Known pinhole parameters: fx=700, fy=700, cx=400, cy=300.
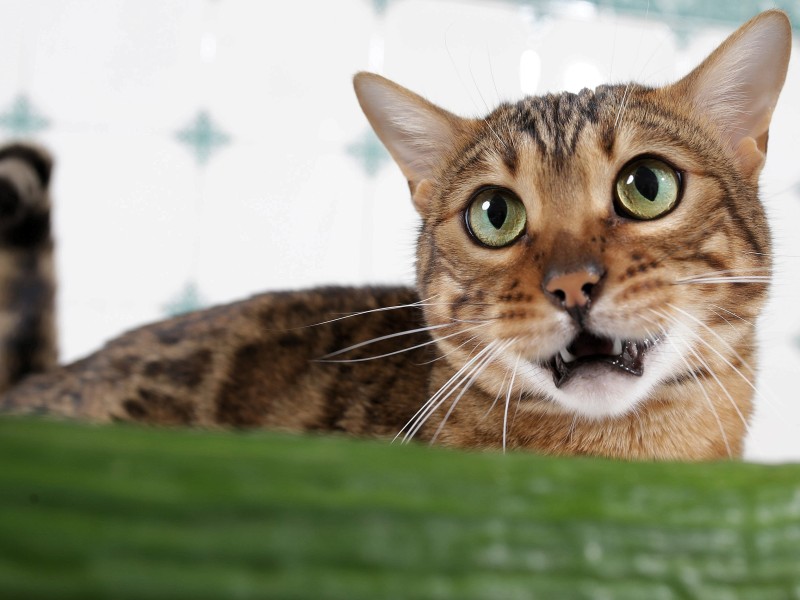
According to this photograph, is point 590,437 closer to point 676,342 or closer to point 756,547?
point 676,342

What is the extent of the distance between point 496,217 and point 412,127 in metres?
0.26

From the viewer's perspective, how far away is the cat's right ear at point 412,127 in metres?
1.06

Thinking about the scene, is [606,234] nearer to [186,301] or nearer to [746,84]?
[746,84]

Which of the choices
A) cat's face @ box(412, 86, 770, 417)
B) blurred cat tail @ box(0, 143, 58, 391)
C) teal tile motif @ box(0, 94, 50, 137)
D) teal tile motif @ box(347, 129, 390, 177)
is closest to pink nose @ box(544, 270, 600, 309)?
cat's face @ box(412, 86, 770, 417)

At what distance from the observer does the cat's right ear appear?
1061mm

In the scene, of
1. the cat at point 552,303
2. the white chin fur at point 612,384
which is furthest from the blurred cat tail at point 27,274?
the white chin fur at point 612,384

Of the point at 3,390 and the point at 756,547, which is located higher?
the point at 756,547

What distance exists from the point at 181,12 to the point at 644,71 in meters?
1.16

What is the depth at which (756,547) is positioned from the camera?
439mm

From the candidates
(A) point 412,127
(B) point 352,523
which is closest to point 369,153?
(A) point 412,127

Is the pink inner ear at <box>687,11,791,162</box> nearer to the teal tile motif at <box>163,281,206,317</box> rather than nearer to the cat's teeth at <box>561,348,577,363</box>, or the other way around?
the cat's teeth at <box>561,348,577,363</box>

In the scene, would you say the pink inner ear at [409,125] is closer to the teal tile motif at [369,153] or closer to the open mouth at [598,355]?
the open mouth at [598,355]

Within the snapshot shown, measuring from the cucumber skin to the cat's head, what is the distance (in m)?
0.35

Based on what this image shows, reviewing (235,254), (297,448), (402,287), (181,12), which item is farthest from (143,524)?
(181,12)
